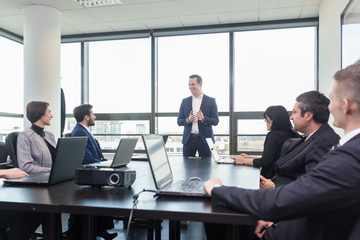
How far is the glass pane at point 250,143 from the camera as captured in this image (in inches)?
200

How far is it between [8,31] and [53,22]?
1.40 meters

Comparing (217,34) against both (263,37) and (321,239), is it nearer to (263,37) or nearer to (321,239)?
(263,37)

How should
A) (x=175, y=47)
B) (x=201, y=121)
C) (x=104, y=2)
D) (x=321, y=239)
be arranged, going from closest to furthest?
1. (x=321, y=239)
2. (x=201, y=121)
3. (x=104, y=2)
4. (x=175, y=47)

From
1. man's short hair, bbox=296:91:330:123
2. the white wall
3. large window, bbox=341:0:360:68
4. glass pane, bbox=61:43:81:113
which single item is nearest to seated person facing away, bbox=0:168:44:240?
man's short hair, bbox=296:91:330:123

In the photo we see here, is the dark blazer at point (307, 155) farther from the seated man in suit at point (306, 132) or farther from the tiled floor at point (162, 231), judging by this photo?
the tiled floor at point (162, 231)

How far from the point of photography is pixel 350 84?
3.26ft

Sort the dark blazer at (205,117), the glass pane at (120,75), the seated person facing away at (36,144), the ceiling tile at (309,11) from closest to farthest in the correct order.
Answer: the seated person facing away at (36,144) < the dark blazer at (205,117) < the ceiling tile at (309,11) < the glass pane at (120,75)

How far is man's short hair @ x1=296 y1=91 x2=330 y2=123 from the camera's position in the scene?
1813 mm

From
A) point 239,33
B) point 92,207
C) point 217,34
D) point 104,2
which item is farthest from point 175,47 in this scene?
point 92,207

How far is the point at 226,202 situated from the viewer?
107 centimetres

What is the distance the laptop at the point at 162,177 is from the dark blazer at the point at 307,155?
583 mm

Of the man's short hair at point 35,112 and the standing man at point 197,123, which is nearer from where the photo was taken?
the man's short hair at point 35,112

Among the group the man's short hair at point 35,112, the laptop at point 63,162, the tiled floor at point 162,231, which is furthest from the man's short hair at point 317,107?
the man's short hair at point 35,112

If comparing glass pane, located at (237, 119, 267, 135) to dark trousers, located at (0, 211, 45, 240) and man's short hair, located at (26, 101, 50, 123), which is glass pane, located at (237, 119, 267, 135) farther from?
dark trousers, located at (0, 211, 45, 240)
